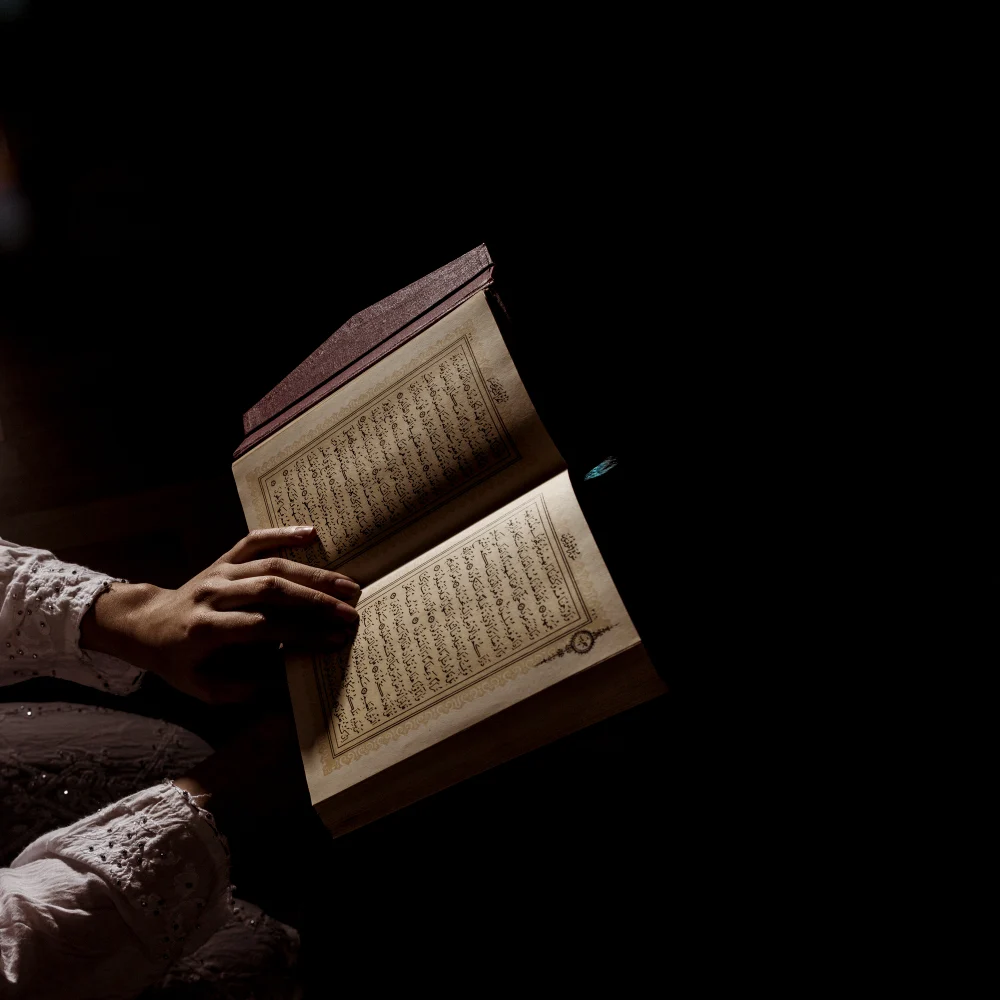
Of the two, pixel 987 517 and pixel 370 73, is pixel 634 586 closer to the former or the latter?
pixel 987 517

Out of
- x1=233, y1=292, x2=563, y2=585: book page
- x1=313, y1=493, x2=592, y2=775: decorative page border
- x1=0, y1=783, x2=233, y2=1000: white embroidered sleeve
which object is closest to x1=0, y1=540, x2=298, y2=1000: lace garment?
x1=0, y1=783, x2=233, y2=1000: white embroidered sleeve

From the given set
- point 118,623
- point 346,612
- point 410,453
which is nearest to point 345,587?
point 346,612

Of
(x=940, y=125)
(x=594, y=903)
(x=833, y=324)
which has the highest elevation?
(x=940, y=125)

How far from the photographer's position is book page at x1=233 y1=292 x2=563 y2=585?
654mm

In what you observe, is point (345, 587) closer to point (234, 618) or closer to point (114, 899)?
point (234, 618)

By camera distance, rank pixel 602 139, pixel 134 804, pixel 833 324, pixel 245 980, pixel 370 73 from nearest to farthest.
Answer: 1. pixel 134 804
2. pixel 245 980
3. pixel 833 324
4. pixel 602 139
5. pixel 370 73

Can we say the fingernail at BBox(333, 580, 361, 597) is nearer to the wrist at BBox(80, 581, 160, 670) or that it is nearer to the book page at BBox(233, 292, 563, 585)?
the book page at BBox(233, 292, 563, 585)

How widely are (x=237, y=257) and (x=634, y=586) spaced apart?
884 mm

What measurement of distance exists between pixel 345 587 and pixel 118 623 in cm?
27

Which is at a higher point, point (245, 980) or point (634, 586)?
point (634, 586)

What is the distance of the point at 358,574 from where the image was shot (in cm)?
70

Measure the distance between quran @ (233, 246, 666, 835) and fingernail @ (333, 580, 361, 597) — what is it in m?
0.01

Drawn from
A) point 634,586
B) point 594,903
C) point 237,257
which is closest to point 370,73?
point 237,257

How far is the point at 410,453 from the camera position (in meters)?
0.69
